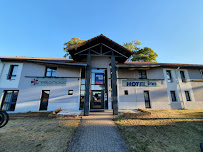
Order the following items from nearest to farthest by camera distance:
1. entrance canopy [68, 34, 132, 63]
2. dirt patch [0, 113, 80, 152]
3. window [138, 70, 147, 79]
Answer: dirt patch [0, 113, 80, 152] → entrance canopy [68, 34, 132, 63] → window [138, 70, 147, 79]

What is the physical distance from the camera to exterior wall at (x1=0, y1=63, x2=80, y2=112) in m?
9.41

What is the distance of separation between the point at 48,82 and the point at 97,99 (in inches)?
238

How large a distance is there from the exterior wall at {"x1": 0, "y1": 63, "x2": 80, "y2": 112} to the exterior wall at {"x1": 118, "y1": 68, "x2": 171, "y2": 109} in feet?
17.4

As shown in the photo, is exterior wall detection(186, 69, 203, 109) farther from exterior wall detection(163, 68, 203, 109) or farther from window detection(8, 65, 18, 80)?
window detection(8, 65, 18, 80)

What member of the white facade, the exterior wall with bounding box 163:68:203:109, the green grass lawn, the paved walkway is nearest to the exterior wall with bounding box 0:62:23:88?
the white facade

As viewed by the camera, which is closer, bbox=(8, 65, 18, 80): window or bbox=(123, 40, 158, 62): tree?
bbox=(8, 65, 18, 80): window

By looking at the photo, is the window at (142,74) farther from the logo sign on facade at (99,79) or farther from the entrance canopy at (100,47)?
the logo sign on facade at (99,79)

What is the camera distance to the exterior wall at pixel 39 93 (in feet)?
30.9

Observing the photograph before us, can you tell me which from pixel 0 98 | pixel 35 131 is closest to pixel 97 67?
pixel 35 131

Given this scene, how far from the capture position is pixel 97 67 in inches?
429

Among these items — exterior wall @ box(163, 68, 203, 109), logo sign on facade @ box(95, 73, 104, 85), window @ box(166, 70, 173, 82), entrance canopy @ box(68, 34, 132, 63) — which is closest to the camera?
entrance canopy @ box(68, 34, 132, 63)

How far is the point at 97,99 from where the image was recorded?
10.3 m

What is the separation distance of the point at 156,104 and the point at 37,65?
15.4 metres

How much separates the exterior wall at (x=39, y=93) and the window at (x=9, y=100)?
0.54 metres
